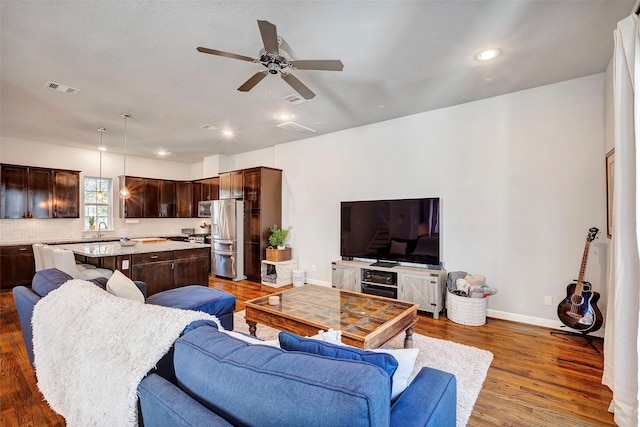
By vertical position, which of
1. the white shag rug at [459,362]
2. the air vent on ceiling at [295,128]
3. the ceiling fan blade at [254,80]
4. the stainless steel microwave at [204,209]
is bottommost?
the white shag rug at [459,362]

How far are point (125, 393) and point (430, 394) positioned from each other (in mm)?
1119

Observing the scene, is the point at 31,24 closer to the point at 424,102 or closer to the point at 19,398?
the point at 19,398

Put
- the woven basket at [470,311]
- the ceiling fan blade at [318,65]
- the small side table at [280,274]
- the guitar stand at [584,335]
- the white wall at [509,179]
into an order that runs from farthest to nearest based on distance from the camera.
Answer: the small side table at [280,274]
the woven basket at [470,311]
the white wall at [509,179]
the guitar stand at [584,335]
the ceiling fan blade at [318,65]

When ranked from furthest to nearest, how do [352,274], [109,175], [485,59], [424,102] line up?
[109,175] < [352,274] < [424,102] < [485,59]

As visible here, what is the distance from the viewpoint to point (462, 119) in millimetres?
4035

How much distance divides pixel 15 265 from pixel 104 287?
4.68 metres

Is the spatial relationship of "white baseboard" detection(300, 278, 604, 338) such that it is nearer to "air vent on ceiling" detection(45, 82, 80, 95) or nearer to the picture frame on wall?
the picture frame on wall

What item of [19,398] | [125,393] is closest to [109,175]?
[19,398]

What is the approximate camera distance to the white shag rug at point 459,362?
2.12 metres

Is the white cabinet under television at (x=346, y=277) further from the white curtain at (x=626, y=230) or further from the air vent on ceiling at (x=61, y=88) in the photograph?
the air vent on ceiling at (x=61, y=88)

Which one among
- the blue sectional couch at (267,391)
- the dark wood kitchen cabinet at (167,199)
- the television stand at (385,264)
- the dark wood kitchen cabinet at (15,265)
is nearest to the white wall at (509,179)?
the television stand at (385,264)

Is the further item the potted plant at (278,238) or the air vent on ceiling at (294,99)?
the potted plant at (278,238)

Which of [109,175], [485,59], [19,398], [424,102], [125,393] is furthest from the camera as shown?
[109,175]

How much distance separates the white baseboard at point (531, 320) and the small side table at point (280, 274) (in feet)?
10.9
